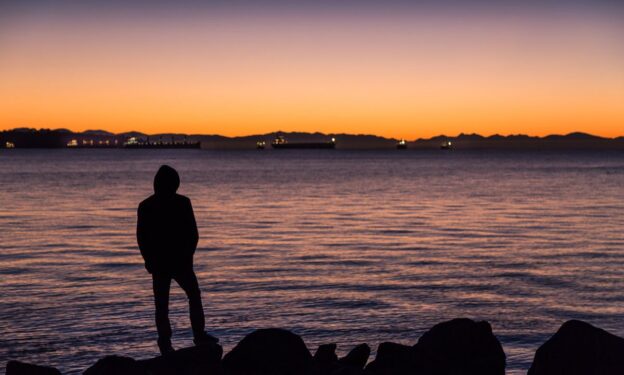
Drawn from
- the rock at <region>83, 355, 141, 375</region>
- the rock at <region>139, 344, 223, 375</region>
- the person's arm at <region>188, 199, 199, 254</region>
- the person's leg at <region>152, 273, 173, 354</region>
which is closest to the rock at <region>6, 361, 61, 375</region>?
the rock at <region>83, 355, 141, 375</region>

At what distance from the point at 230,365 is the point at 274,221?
73.4 feet

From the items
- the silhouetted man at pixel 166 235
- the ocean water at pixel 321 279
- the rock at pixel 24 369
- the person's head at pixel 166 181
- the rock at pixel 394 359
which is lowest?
the ocean water at pixel 321 279

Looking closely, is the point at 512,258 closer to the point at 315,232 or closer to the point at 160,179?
the point at 315,232

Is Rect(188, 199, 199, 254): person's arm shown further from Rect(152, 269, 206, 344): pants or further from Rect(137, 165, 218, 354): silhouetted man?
Rect(152, 269, 206, 344): pants

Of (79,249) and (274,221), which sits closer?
(79,249)

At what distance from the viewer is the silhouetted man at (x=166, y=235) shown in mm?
8180

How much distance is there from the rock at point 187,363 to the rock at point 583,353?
10.3 feet

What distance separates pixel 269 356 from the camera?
26.2 feet

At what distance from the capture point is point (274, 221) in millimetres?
30422

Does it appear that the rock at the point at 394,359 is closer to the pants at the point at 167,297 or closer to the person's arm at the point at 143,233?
the pants at the point at 167,297

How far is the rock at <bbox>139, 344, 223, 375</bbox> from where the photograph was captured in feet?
24.8

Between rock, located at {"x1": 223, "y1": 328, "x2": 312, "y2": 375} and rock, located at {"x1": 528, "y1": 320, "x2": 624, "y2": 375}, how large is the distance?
2323mm

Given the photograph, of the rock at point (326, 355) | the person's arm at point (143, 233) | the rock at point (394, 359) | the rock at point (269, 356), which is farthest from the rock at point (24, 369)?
the rock at point (394, 359)

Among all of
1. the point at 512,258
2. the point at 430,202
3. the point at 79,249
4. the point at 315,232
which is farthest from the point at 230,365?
the point at 430,202
